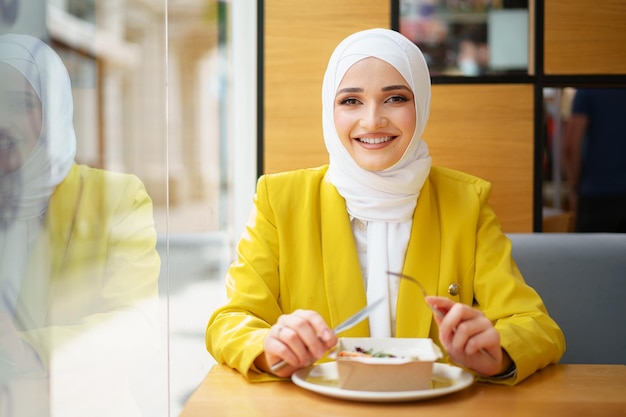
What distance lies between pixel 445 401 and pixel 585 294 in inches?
43.4

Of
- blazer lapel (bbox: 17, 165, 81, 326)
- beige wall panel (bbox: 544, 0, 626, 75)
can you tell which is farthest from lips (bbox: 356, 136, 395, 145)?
beige wall panel (bbox: 544, 0, 626, 75)

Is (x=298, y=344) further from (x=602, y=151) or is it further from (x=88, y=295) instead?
(x=602, y=151)

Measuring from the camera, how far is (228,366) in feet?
4.23

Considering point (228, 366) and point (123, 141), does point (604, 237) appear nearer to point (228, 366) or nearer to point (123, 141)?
point (228, 366)

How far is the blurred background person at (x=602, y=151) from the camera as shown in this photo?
291cm

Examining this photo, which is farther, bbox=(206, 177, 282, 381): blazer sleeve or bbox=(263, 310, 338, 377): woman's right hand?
bbox=(206, 177, 282, 381): blazer sleeve

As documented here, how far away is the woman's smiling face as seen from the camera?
5.06 ft

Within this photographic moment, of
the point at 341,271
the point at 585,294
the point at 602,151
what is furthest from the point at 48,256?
the point at 602,151

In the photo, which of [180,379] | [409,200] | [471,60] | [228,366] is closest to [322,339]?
[228,366]

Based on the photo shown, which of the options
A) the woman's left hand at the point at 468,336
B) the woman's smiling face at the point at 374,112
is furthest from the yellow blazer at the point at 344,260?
the woman's left hand at the point at 468,336

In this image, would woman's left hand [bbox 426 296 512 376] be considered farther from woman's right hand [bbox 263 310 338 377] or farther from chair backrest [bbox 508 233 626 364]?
chair backrest [bbox 508 233 626 364]

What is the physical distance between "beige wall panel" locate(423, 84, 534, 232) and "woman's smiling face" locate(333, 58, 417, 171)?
31.8 inches

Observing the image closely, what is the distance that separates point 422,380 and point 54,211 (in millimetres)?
589

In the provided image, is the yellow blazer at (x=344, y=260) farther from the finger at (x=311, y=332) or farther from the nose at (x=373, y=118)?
the finger at (x=311, y=332)
